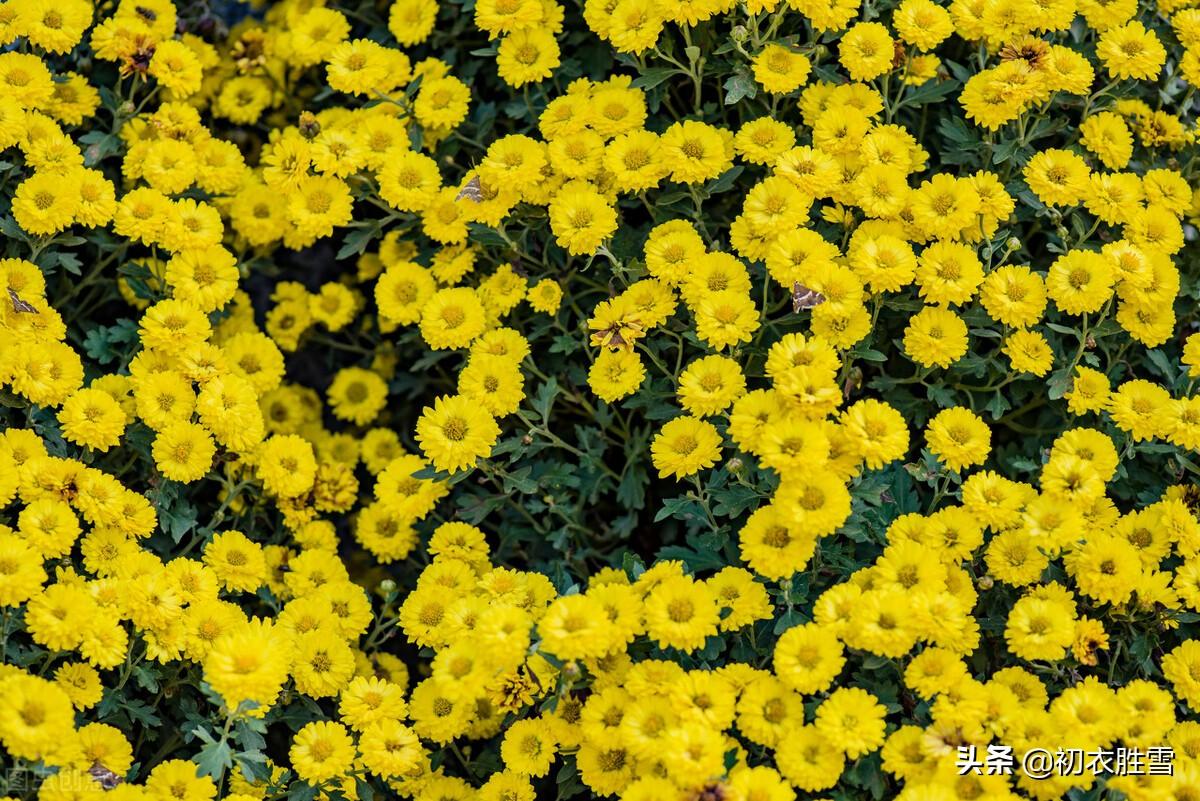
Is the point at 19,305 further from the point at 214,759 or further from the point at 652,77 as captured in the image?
the point at 652,77

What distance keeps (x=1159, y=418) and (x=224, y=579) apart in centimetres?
215

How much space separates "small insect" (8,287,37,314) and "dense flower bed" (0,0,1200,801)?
0.08 feet

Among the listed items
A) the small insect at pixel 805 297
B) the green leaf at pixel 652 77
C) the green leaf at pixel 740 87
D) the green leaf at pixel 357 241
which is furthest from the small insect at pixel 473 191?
the small insect at pixel 805 297

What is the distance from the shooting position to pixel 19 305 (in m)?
2.74

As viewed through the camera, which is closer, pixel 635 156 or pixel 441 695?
pixel 441 695

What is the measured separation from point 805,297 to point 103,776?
172 cm

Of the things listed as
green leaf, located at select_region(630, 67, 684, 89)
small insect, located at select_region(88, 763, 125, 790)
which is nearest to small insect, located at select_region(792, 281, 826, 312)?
green leaf, located at select_region(630, 67, 684, 89)

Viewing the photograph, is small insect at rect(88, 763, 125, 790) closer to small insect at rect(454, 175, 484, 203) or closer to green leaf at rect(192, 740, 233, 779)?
green leaf at rect(192, 740, 233, 779)

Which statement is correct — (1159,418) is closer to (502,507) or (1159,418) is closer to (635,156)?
(635,156)

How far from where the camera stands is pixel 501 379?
113 inches

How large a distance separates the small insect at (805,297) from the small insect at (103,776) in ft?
5.53

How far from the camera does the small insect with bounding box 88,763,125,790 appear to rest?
7.66ft

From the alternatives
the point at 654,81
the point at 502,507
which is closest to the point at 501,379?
the point at 502,507

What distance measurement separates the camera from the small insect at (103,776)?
233 cm
